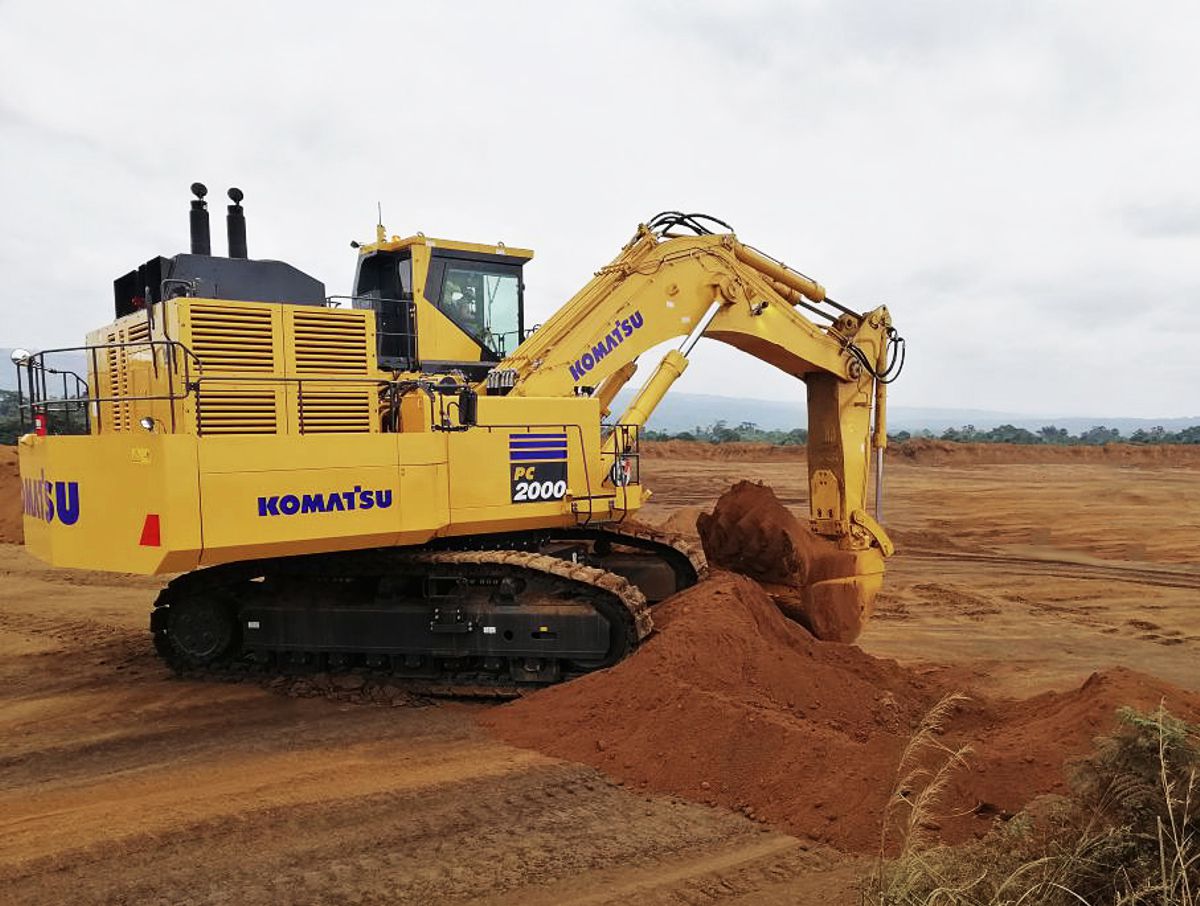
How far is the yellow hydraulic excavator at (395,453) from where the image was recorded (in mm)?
6145

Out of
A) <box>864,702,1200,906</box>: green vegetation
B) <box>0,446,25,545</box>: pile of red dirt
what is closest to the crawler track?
<box>864,702,1200,906</box>: green vegetation

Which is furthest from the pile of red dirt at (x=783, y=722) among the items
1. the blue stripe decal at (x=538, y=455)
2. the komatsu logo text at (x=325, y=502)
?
the komatsu logo text at (x=325, y=502)

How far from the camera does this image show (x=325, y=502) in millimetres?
6336

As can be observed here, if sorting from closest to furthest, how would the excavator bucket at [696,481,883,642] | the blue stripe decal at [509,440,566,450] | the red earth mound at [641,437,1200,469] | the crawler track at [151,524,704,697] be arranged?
the crawler track at [151,524,704,697] < the blue stripe decal at [509,440,566,450] < the excavator bucket at [696,481,883,642] < the red earth mound at [641,437,1200,469]

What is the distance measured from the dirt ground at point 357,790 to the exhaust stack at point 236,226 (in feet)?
12.1

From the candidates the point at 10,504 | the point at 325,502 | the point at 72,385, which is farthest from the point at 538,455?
the point at 10,504

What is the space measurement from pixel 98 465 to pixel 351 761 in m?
2.69

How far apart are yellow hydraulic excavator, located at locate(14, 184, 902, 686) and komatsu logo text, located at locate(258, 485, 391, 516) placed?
0.02 metres

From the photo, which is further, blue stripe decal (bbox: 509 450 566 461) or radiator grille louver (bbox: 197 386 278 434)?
blue stripe decal (bbox: 509 450 566 461)

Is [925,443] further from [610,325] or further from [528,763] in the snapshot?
[528,763]

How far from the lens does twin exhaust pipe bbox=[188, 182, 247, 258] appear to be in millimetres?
7207

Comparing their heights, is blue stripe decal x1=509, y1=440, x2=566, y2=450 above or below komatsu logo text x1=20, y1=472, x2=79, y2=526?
above

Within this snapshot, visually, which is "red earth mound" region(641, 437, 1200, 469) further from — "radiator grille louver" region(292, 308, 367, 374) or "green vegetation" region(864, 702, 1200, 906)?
"green vegetation" region(864, 702, 1200, 906)

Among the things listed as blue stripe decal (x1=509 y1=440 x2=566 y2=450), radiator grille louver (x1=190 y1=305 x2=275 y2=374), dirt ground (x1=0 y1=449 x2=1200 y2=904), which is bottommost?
dirt ground (x1=0 y1=449 x2=1200 y2=904)
